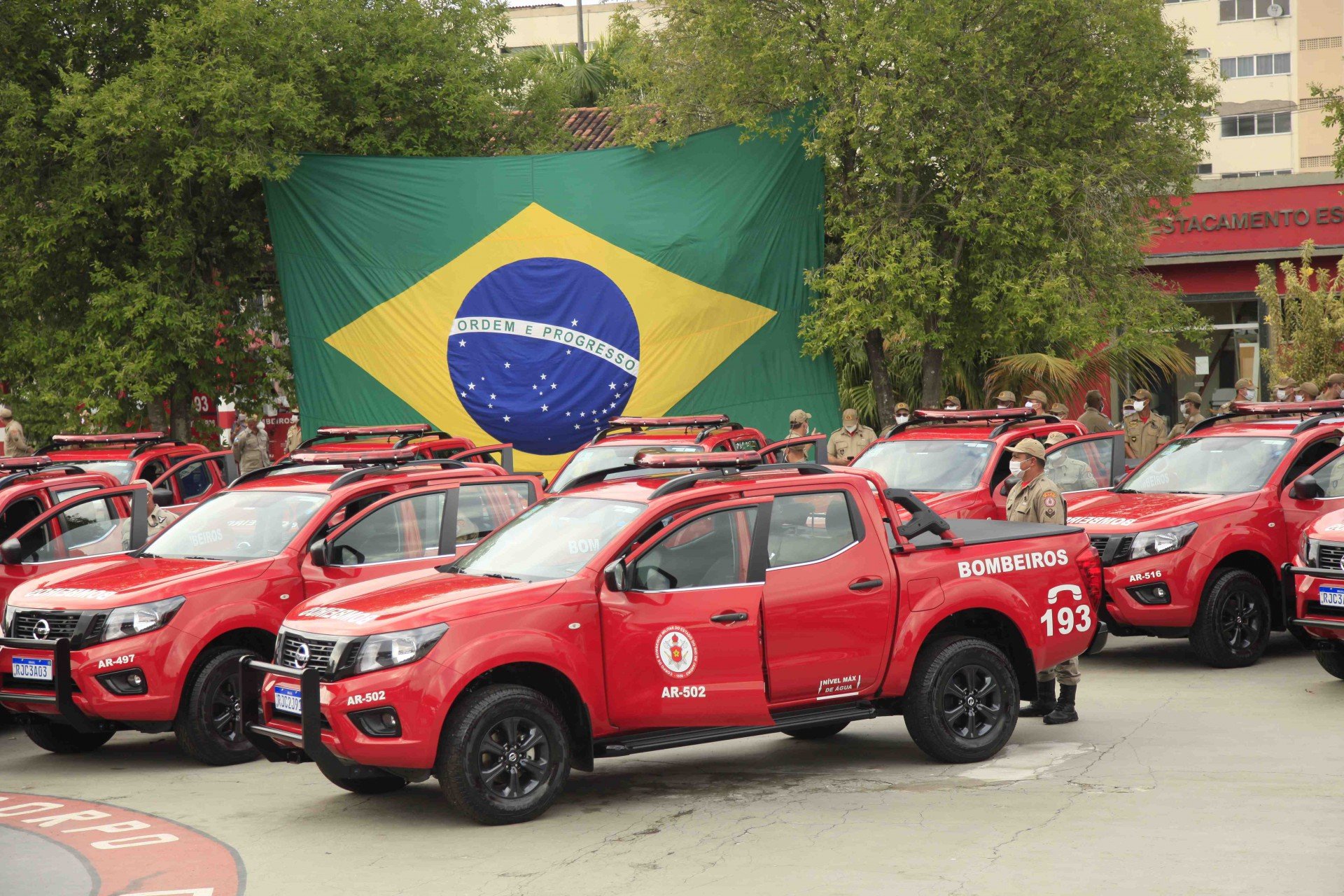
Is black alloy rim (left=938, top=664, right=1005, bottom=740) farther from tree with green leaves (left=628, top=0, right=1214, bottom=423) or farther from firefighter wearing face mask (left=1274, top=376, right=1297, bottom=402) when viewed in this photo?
tree with green leaves (left=628, top=0, right=1214, bottom=423)

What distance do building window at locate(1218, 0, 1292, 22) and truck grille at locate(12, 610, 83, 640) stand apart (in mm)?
49573

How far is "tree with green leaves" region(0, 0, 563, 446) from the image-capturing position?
20.8m

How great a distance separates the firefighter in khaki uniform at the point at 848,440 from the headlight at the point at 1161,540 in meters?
6.55

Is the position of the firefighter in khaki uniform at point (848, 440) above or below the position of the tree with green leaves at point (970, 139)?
below

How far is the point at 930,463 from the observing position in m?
14.2

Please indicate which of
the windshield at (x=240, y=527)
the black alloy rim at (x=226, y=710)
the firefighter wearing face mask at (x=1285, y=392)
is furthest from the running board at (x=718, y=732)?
the firefighter wearing face mask at (x=1285, y=392)

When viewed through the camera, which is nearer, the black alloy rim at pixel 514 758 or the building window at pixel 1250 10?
the black alloy rim at pixel 514 758

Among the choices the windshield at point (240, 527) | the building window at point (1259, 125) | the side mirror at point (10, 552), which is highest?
the building window at point (1259, 125)

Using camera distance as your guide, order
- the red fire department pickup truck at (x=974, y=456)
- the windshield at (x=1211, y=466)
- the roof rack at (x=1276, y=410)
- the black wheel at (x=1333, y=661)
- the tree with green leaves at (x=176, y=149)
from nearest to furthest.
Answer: the black wheel at (x=1333, y=661), the windshield at (x=1211, y=466), the roof rack at (x=1276, y=410), the red fire department pickup truck at (x=974, y=456), the tree with green leaves at (x=176, y=149)

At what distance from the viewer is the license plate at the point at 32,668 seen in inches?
365

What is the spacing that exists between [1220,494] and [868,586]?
16.5 feet

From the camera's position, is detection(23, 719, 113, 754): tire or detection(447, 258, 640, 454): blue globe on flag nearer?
detection(23, 719, 113, 754): tire

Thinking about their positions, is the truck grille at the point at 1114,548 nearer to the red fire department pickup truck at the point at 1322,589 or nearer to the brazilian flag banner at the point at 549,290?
the red fire department pickup truck at the point at 1322,589

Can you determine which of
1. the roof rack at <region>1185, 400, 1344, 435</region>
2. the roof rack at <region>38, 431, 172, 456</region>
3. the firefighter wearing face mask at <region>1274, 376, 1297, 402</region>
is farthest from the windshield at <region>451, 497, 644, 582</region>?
the firefighter wearing face mask at <region>1274, 376, 1297, 402</region>
